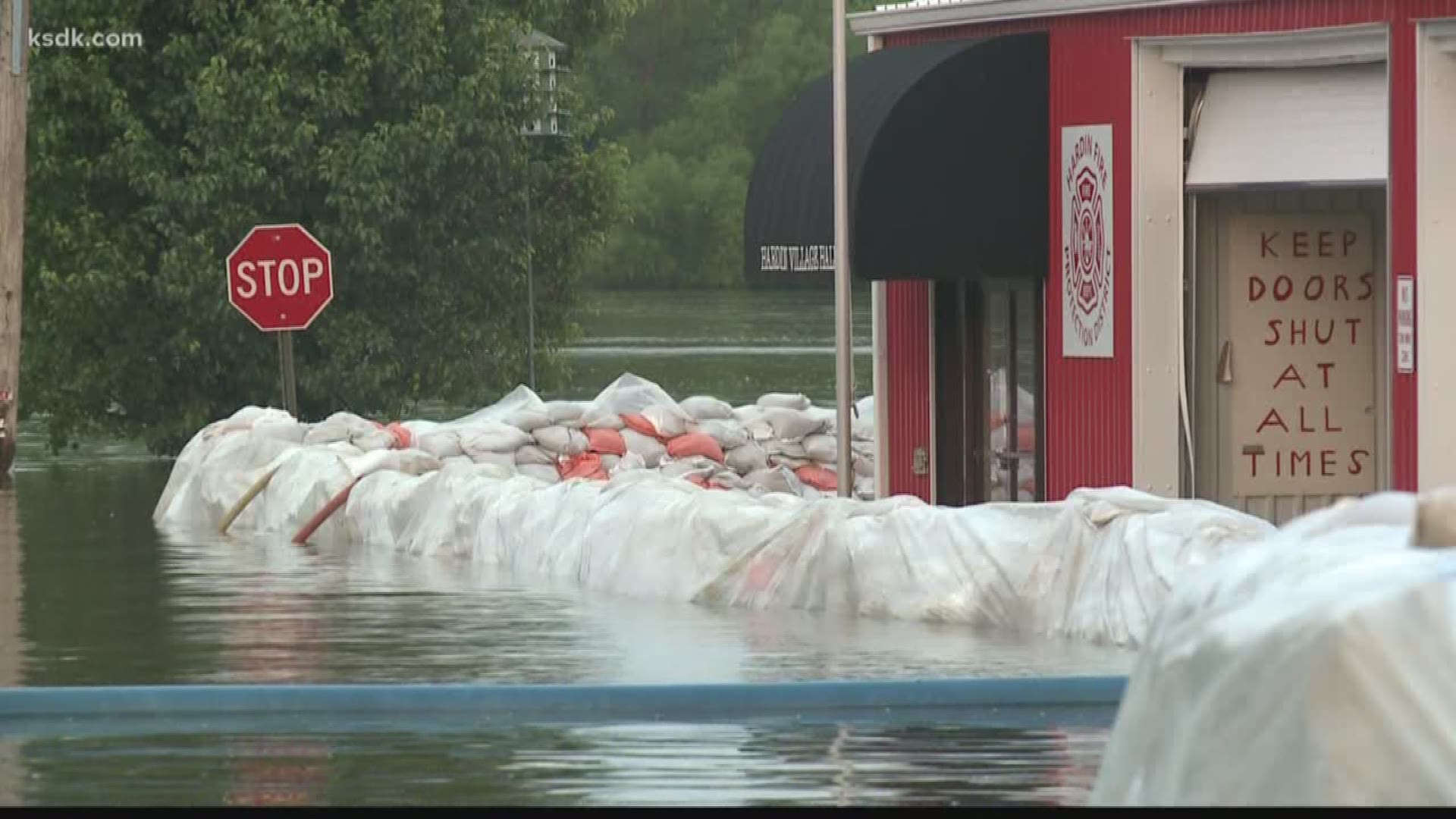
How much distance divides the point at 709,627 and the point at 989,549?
4.85 ft

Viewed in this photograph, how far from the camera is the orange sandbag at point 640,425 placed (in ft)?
90.9

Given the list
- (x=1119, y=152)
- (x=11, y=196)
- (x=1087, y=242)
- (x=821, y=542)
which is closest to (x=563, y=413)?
(x=11, y=196)

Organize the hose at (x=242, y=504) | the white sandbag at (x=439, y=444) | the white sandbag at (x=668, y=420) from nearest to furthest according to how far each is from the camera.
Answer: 1. the hose at (x=242, y=504)
2. the white sandbag at (x=439, y=444)
3. the white sandbag at (x=668, y=420)

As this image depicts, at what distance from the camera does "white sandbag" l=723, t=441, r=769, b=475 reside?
27.2m

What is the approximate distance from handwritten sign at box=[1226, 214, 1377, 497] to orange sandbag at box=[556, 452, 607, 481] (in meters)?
8.25

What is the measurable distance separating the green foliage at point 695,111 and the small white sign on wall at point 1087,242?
81.3 metres

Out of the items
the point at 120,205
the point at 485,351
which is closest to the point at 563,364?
the point at 485,351

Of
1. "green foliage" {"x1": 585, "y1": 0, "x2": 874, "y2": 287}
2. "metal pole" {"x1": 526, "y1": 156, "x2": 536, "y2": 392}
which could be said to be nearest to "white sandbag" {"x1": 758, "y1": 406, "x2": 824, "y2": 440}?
"metal pole" {"x1": 526, "y1": 156, "x2": 536, "y2": 392}

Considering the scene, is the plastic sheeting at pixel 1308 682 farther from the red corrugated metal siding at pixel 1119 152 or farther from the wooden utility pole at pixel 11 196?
the wooden utility pole at pixel 11 196

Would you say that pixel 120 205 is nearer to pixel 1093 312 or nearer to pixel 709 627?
pixel 1093 312

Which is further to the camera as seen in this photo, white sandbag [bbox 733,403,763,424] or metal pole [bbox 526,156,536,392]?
metal pole [bbox 526,156,536,392]

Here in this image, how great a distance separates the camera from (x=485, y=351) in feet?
120

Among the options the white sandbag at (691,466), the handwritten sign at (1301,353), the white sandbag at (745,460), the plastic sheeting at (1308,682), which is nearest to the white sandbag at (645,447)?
the white sandbag at (691,466)

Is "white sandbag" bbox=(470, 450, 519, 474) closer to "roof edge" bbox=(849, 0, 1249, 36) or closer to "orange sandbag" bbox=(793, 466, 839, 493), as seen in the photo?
"orange sandbag" bbox=(793, 466, 839, 493)
